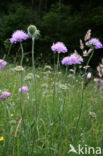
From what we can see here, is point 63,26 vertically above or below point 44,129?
above

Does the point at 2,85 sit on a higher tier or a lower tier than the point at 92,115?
higher

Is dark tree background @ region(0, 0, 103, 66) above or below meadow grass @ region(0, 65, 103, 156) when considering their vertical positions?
above

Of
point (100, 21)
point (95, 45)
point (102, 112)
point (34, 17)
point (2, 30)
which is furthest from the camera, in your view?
point (34, 17)

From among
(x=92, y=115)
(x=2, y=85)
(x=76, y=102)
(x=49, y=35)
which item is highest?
(x=49, y=35)

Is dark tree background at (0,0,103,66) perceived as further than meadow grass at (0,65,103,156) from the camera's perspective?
Yes

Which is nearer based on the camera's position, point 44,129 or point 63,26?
point 44,129

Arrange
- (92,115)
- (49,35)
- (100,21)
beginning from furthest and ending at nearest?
1. (49,35)
2. (100,21)
3. (92,115)

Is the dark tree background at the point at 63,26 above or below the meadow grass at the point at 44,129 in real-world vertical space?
above

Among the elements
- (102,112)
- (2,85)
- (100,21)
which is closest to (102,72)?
(102,112)

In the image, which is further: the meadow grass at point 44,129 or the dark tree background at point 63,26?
the dark tree background at point 63,26

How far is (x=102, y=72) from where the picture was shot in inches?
54.6

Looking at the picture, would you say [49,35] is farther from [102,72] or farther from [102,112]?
[102,72]

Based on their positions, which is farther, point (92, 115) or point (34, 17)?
point (34, 17)

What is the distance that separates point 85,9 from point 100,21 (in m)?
1.47
